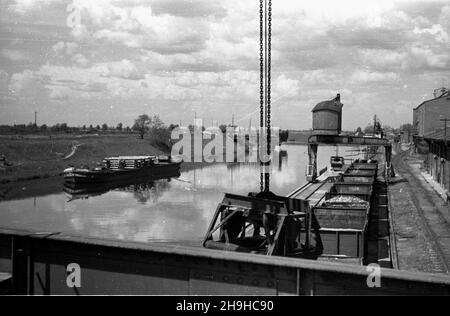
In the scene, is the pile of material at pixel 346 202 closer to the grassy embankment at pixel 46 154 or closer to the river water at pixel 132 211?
the river water at pixel 132 211

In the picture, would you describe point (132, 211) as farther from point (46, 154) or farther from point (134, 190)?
point (46, 154)

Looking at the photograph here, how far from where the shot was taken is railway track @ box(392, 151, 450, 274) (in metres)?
16.2

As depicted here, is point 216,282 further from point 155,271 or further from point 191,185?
point 191,185

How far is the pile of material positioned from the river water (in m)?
7.36

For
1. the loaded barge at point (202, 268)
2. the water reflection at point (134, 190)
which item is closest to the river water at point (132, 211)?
the water reflection at point (134, 190)

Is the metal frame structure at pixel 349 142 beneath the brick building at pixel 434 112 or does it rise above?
beneath

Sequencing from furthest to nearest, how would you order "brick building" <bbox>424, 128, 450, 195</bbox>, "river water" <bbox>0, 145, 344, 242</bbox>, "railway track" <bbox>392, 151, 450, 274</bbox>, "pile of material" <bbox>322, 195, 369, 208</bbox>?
"brick building" <bbox>424, 128, 450, 195</bbox> → "river water" <bbox>0, 145, 344, 242</bbox> → "pile of material" <bbox>322, 195, 369, 208</bbox> → "railway track" <bbox>392, 151, 450, 274</bbox>

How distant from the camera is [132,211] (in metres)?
35.5

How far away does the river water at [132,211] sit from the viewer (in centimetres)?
2734

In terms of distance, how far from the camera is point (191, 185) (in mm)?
54469

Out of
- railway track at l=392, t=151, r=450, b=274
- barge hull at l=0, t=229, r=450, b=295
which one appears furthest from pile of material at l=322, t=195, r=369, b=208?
barge hull at l=0, t=229, r=450, b=295

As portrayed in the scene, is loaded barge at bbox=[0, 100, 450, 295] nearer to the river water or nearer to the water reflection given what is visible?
the river water

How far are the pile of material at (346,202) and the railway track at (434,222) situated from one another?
310 cm
